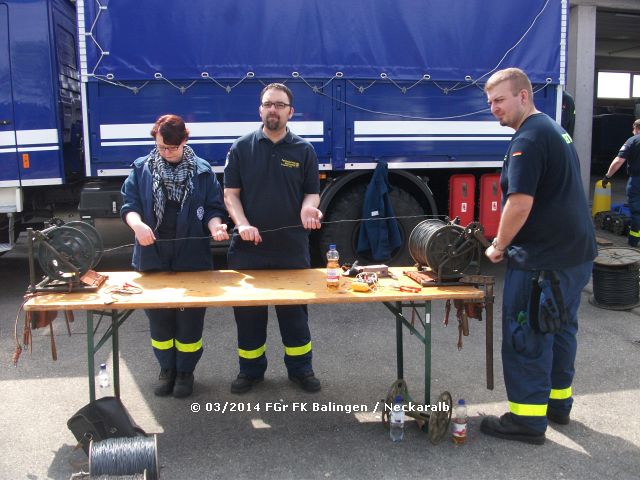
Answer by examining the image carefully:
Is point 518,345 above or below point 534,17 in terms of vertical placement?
below

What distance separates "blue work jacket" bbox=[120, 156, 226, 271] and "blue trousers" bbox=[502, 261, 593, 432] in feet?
5.84

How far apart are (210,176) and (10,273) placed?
14.7 ft

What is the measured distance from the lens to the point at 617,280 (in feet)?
18.3

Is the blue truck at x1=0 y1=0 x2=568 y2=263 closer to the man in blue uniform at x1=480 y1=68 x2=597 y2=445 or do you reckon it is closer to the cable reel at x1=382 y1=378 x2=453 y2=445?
the cable reel at x1=382 y1=378 x2=453 y2=445

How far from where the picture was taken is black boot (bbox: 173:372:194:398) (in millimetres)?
3793

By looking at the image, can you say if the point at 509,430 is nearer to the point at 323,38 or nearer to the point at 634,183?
the point at 323,38

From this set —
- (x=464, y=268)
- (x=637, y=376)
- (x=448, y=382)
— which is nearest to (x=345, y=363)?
(x=448, y=382)

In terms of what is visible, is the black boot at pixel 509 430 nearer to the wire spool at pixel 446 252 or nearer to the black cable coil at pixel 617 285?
the wire spool at pixel 446 252

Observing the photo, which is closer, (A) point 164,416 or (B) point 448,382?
(A) point 164,416

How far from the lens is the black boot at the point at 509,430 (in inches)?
127

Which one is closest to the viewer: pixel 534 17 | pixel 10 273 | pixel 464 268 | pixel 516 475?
pixel 516 475

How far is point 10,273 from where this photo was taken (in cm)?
718

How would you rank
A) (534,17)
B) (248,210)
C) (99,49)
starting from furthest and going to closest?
(534,17) < (99,49) < (248,210)

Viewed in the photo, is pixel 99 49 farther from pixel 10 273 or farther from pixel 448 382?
pixel 448 382
